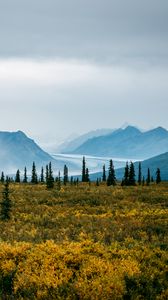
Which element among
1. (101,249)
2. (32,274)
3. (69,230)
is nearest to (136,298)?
(32,274)

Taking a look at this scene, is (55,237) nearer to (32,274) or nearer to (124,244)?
(124,244)

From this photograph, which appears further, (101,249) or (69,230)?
(69,230)

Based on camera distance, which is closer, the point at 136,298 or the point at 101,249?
the point at 136,298

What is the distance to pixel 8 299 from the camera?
45.6ft

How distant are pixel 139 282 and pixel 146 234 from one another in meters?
10.1

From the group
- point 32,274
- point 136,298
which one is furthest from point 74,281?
point 136,298

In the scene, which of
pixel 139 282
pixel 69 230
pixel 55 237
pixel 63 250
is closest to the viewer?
pixel 139 282

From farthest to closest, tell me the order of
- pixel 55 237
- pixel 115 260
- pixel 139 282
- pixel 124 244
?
pixel 55 237 → pixel 124 244 → pixel 115 260 → pixel 139 282

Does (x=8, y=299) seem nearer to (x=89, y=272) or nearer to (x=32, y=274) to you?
(x=32, y=274)

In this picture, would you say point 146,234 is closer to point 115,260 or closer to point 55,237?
point 55,237

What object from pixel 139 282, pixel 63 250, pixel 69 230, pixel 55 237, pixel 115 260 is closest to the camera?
pixel 139 282

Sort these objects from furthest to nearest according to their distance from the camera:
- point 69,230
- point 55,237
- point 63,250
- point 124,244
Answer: point 69,230 → point 55,237 → point 124,244 → point 63,250

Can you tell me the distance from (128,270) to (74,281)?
201 cm

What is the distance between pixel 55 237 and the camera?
2448 centimetres
